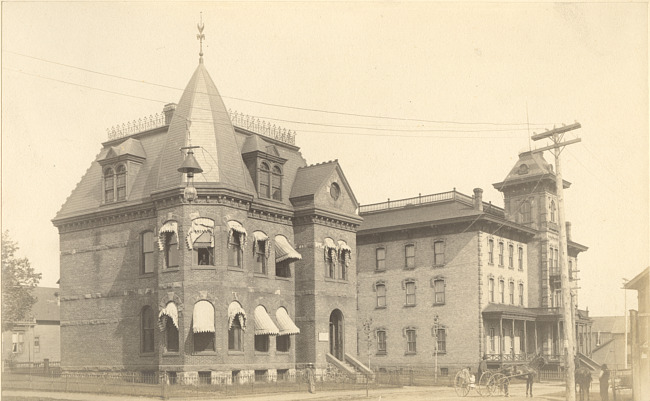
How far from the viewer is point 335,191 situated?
1631 inches

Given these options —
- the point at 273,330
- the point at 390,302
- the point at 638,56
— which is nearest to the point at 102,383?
the point at 273,330

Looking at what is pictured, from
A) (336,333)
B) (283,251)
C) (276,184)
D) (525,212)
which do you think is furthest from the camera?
(525,212)

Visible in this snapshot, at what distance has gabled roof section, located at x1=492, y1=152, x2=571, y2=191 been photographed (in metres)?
57.8

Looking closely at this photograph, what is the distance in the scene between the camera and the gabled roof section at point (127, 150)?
3778 centimetres

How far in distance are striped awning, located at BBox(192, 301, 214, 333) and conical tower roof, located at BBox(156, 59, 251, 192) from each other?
5.35 meters

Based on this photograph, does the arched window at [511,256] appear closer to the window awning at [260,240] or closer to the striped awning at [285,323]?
the striped awning at [285,323]

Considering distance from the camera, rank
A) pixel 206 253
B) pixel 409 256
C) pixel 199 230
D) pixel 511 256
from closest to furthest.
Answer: pixel 199 230, pixel 206 253, pixel 409 256, pixel 511 256

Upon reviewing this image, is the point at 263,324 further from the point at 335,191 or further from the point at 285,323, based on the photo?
the point at 335,191

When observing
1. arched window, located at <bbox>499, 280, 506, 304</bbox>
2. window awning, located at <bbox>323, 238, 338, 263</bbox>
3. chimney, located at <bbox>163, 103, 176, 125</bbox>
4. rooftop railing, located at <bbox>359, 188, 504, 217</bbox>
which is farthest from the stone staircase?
rooftop railing, located at <bbox>359, 188, 504, 217</bbox>

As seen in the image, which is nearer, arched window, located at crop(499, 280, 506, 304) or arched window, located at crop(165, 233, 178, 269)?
arched window, located at crop(165, 233, 178, 269)

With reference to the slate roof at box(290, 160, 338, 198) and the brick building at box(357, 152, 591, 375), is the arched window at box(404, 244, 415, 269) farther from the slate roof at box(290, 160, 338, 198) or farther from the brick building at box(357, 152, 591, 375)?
the slate roof at box(290, 160, 338, 198)

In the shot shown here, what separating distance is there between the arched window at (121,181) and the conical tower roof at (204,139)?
127 inches

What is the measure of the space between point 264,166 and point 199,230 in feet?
19.4

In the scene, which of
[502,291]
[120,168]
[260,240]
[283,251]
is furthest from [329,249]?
[502,291]
